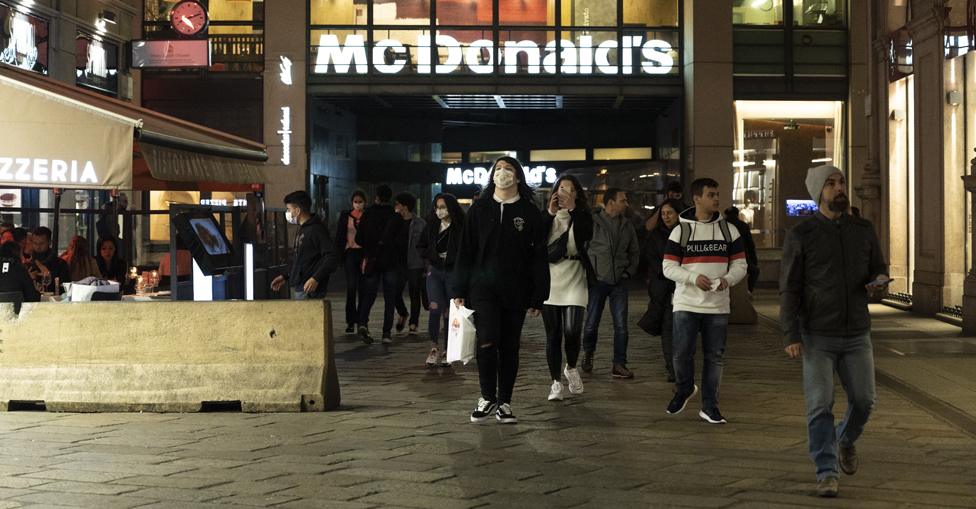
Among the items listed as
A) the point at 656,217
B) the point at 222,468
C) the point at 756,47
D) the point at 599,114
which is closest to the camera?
the point at 222,468

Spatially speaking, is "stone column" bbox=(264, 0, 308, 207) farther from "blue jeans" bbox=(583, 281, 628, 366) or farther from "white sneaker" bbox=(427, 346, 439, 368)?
"blue jeans" bbox=(583, 281, 628, 366)

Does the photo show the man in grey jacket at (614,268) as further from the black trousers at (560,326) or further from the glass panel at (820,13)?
the glass panel at (820,13)

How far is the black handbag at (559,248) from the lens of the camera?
1008 cm

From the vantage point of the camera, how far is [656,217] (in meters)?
11.6

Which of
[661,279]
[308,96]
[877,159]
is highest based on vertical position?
[308,96]

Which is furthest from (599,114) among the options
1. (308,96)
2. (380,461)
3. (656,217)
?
(380,461)

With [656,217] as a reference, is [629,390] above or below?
below

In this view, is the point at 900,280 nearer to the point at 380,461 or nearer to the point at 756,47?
the point at 756,47

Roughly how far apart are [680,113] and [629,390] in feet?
64.6

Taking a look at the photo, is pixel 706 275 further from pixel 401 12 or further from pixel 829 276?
pixel 401 12

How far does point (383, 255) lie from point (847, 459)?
29.1ft

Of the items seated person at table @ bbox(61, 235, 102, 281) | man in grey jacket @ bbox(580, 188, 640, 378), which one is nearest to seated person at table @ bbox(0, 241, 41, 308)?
man in grey jacket @ bbox(580, 188, 640, 378)

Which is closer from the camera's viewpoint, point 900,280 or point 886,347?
point 886,347

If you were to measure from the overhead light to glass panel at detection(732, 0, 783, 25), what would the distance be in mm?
13144
